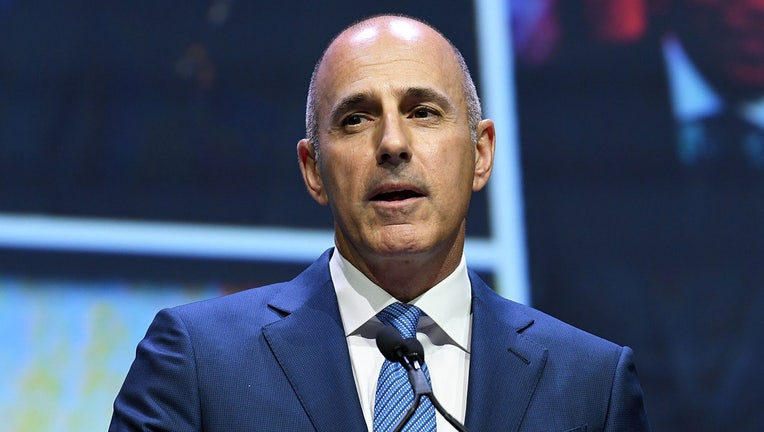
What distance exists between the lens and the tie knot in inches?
79.0

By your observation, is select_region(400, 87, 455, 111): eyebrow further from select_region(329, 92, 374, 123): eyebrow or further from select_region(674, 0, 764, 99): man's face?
select_region(674, 0, 764, 99): man's face

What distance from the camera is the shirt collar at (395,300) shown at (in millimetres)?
2057

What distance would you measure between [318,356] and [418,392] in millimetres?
419

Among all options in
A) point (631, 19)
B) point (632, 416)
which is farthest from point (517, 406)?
point (631, 19)

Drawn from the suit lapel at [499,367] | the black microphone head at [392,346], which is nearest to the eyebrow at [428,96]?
the suit lapel at [499,367]

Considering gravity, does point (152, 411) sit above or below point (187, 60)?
below

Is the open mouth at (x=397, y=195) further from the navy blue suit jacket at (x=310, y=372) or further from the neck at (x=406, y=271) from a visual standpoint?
the navy blue suit jacket at (x=310, y=372)

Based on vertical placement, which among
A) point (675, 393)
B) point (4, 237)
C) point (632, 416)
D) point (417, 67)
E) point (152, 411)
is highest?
point (417, 67)

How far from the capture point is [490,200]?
3.27 m

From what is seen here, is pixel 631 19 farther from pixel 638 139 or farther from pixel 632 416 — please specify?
pixel 632 416

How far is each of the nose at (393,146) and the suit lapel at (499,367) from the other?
372 millimetres

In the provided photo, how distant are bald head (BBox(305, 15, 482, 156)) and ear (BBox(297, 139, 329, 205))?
2cm

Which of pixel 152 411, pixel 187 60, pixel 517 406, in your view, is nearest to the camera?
pixel 152 411

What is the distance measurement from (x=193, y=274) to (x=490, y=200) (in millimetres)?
903
